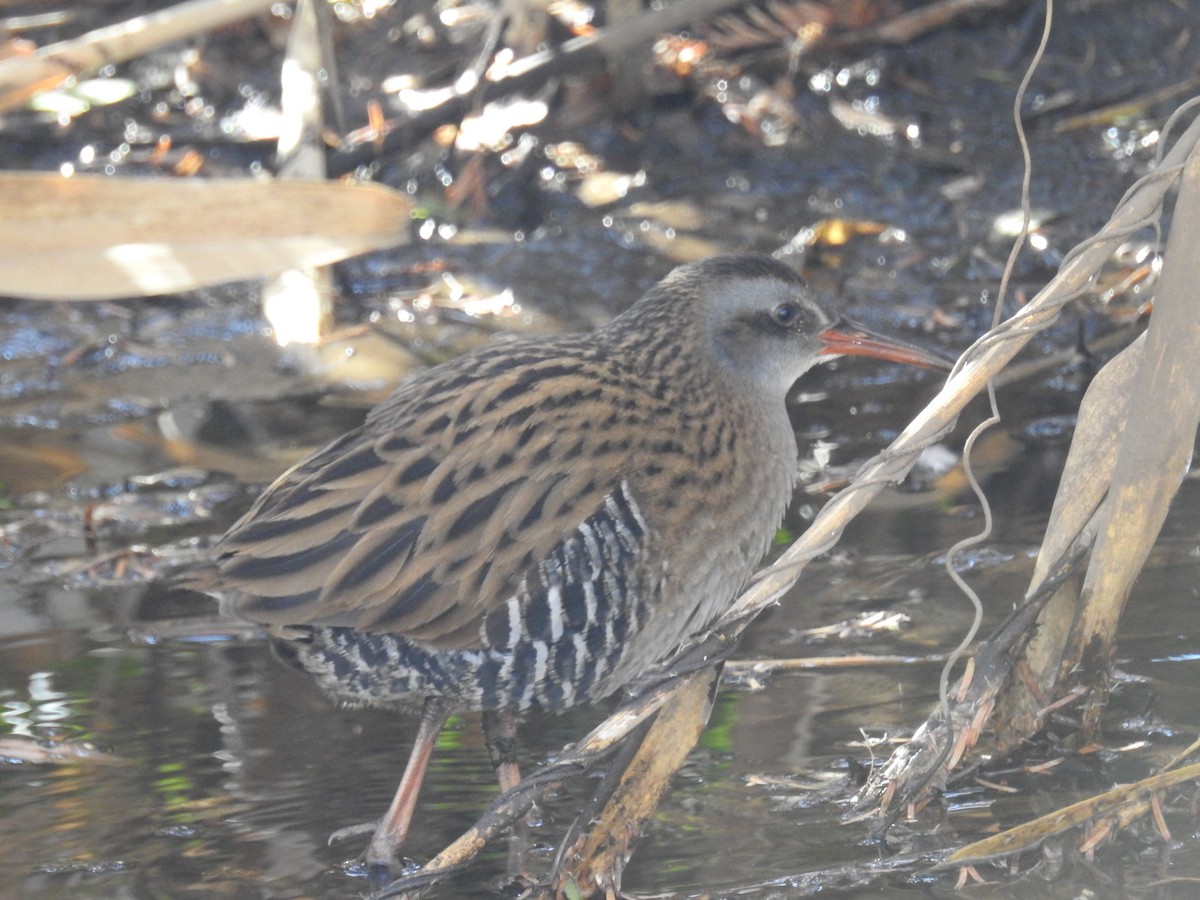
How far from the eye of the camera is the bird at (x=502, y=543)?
9.21ft

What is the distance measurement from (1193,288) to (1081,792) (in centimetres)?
83

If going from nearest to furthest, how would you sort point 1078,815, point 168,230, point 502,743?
point 1078,815 → point 502,743 → point 168,230

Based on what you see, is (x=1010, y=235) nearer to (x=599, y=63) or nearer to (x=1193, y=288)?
(x=599, y=63)

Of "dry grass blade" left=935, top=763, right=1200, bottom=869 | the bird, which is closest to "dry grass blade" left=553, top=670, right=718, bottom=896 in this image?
the bird

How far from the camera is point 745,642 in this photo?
345 centimetres

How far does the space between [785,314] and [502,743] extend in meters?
0.99

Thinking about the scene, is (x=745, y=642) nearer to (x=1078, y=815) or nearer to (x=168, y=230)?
A: (x=1078, y=815)

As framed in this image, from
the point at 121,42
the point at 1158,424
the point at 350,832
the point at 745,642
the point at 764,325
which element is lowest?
the point at 350,832

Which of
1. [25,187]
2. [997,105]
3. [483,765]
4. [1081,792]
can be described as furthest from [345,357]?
A: [1081,792]

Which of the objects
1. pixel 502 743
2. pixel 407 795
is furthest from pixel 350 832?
pixel 502 743

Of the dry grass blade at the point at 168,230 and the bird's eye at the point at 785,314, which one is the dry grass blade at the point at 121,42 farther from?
the bird's eye at the point at 785,314

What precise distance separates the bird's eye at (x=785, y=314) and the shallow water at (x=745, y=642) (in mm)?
606

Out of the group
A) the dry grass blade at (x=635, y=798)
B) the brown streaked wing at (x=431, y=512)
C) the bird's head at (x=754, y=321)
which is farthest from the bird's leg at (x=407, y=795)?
the bird's head at (x=754, y=321)

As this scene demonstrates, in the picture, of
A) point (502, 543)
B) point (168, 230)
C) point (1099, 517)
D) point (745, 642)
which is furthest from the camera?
point (168, 230)
